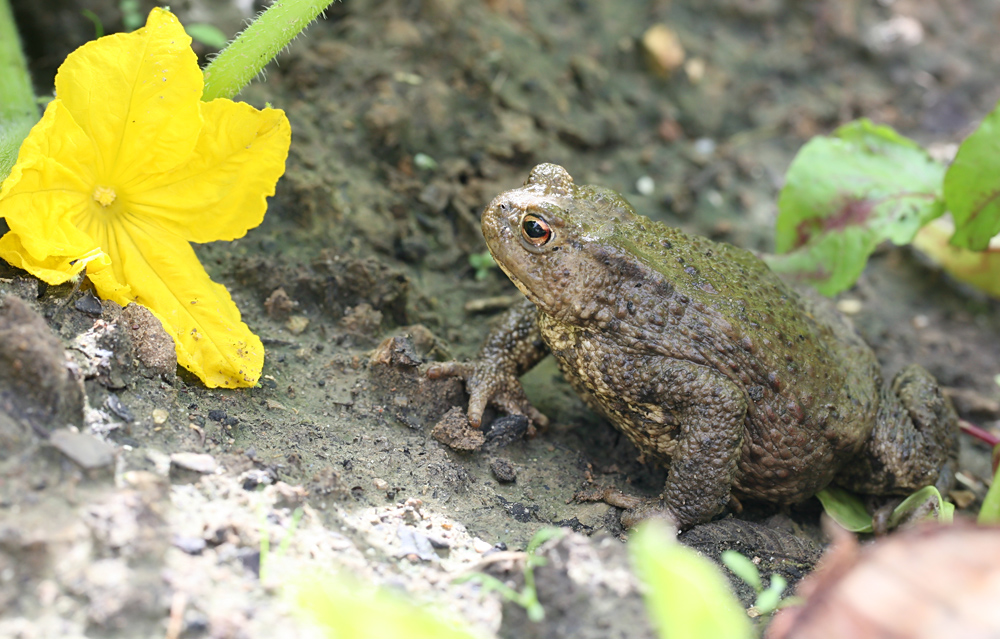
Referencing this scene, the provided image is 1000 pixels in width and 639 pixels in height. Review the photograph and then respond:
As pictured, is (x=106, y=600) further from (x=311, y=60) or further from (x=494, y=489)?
(x=311, y=60)

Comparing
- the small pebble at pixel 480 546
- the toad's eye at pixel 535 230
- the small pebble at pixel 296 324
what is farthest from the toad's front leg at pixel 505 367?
the small pebble at pixel 480 546

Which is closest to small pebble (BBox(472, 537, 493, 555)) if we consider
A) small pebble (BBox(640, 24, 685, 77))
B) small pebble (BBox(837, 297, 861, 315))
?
small pebble (BBox(837, 297, 861, 315))

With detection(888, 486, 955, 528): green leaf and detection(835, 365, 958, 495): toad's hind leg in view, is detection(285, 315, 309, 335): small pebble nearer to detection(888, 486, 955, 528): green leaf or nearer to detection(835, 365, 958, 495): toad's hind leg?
detection(835, 365, 958, 495): toad's hind leg

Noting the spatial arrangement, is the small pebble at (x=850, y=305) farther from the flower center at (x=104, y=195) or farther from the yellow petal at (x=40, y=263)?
the yellow petal at (x=40, y=263)

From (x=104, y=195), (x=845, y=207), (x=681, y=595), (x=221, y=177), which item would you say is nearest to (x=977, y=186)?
(x=845, y=207)

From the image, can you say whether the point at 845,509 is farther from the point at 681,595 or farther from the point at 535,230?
the point at 681,595

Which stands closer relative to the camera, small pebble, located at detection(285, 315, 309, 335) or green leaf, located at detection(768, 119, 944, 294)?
small pebble, located at detection(285, 315, 309, 335)
